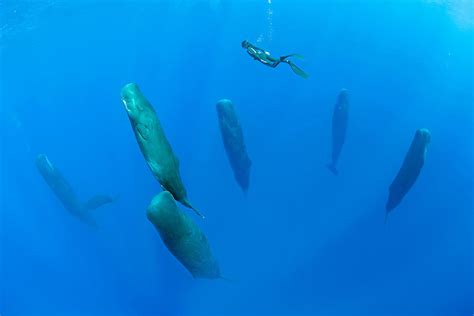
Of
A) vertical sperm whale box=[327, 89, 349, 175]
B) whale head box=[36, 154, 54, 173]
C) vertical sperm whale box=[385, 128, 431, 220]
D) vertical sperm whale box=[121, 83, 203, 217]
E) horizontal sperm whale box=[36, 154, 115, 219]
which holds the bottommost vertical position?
vertical sperm whale box=[121, 83, 203, 217]

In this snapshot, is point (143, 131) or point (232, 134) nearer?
point (143, 131)

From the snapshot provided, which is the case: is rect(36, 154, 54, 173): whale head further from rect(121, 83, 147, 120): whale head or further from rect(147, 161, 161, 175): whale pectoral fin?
rect(147, 161, 161, 175): whale pectoral fin

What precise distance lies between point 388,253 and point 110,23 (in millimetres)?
20336

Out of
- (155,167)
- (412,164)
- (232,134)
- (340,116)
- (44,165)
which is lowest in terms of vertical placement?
(155,167)

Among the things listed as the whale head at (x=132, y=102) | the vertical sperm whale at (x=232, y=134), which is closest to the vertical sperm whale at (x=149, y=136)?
the whale head at (x=132, y=102)

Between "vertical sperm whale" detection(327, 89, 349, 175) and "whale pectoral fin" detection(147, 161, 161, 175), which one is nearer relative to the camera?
"whale pectoral fin" detection(147, 161, 161, 175)

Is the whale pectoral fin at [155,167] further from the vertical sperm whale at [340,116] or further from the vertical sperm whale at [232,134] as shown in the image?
the vertical sperm whale at [340,116]

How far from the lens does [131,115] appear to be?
2.32m

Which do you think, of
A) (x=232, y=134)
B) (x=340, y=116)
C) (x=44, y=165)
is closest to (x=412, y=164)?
(x=340, y=116)

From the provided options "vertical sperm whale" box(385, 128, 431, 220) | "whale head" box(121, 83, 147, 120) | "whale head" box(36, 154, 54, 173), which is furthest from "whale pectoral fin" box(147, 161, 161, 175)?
"whale head" box(36, 154, 54, 173)

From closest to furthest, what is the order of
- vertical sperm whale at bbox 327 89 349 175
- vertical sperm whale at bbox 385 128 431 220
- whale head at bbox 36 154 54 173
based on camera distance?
vertical sperm whale at bbox 385 128 431 220 < vertical sperm whale at bbox 327 89 349 175 < whale head at bbox 36 154 54 173

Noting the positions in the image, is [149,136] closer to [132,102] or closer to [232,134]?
[132,102]

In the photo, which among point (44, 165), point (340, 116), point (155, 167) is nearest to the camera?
point (155, 167)

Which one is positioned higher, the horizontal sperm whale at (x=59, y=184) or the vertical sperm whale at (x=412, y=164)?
the horizontal sperm whale at (x=59, y=184)
